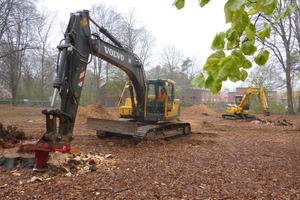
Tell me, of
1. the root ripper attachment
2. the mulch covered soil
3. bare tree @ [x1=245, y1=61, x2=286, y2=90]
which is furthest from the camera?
bare tree @ [x1=245, y1=61, x2=286, y2=90]

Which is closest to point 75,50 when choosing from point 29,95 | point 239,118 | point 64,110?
point 64,110

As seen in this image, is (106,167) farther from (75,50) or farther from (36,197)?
(75,50)

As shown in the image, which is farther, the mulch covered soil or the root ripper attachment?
the root ripper attachment

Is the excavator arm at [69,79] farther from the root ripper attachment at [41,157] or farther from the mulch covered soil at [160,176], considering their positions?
the mulch covered soil at [160,176]

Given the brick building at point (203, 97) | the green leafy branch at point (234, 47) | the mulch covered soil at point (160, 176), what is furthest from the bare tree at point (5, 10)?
the brick building at point (203, 97)

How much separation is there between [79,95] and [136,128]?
2.75m

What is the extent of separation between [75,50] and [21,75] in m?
38.1

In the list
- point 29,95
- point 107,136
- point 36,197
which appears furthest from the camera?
point 29,95

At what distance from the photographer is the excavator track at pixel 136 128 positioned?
9.25 meters

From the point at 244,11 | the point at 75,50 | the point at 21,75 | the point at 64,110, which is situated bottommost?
the point at 64,110

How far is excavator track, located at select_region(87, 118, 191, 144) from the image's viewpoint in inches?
364

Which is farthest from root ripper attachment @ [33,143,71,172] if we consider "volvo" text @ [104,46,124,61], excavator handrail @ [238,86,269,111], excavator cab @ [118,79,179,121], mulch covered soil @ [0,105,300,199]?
excavator handrail @ [238,86,269,111]

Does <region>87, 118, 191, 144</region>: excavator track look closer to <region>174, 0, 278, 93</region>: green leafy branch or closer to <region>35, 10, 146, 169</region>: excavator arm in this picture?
<region>35, 10, 146, 169</region>: excavator arm

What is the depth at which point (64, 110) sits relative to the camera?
21.3 feet
